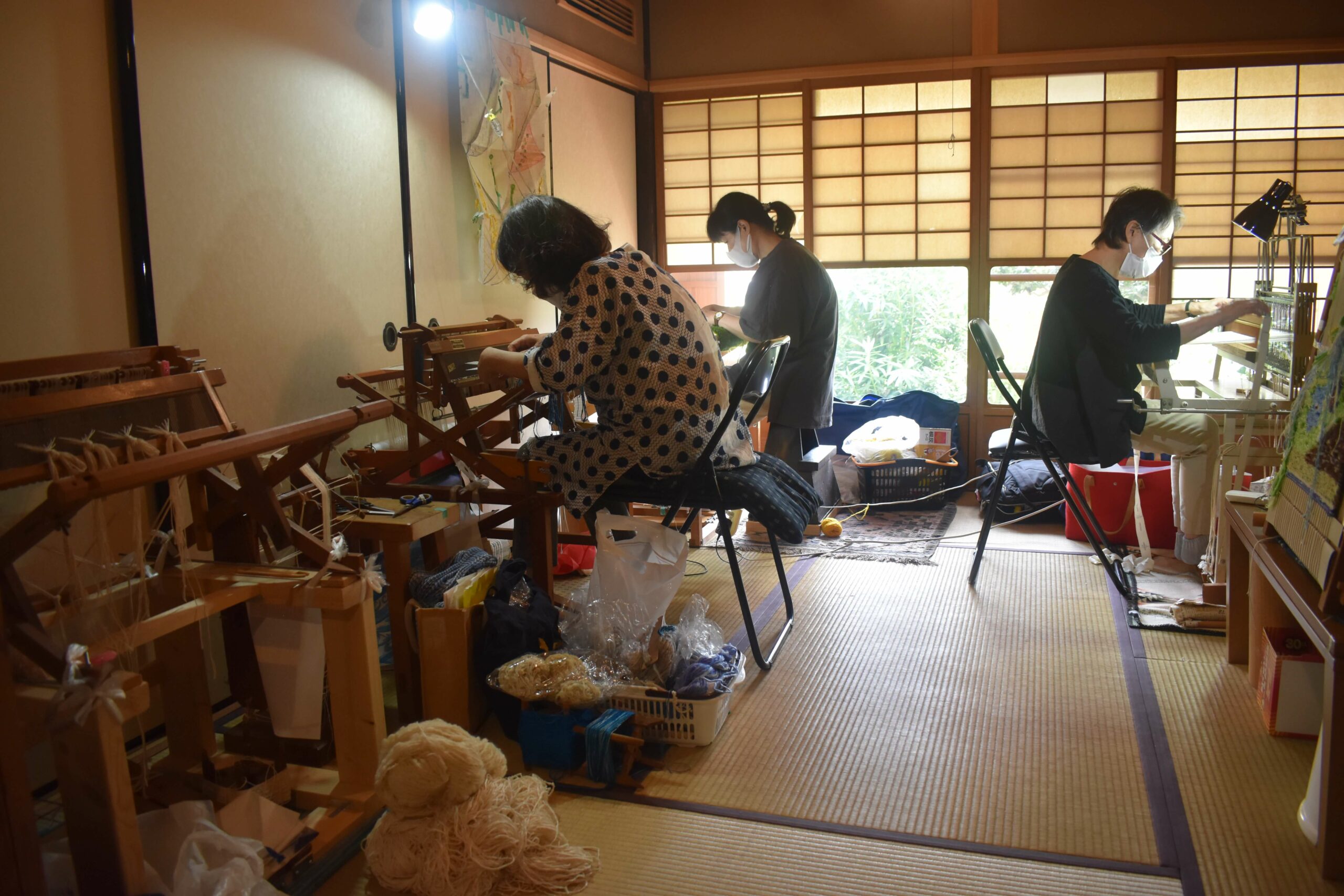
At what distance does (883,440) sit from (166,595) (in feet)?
10.7

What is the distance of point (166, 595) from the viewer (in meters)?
1.82

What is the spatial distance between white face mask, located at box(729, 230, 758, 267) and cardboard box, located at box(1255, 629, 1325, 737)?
2.29 m

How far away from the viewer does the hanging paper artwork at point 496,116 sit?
336 centimetres

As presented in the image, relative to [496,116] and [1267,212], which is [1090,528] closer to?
[1267,212]

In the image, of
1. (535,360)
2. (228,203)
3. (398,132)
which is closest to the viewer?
(535,360)

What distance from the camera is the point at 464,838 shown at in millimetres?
1699

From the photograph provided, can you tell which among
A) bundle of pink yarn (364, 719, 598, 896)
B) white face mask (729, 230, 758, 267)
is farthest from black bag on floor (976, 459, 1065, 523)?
bundle of pink yarn (364, 719, 598, 896)

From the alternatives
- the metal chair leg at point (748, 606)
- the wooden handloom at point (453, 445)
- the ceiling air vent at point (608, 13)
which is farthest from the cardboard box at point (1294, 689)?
the ceiling air vent at point (608, 13)

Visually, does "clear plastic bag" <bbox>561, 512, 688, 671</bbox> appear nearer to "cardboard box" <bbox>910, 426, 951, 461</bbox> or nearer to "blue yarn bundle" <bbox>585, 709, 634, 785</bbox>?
"blue yarn bundle" <bbox>585, 709, 634, 785</bbox>

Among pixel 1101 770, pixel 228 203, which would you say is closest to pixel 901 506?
pixel 1101 770

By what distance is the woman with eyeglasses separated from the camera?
3.06 meters

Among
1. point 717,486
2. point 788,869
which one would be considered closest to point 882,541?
point 717,486

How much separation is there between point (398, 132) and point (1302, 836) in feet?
9.66

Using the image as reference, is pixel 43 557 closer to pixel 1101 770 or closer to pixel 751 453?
pixel 751 453
